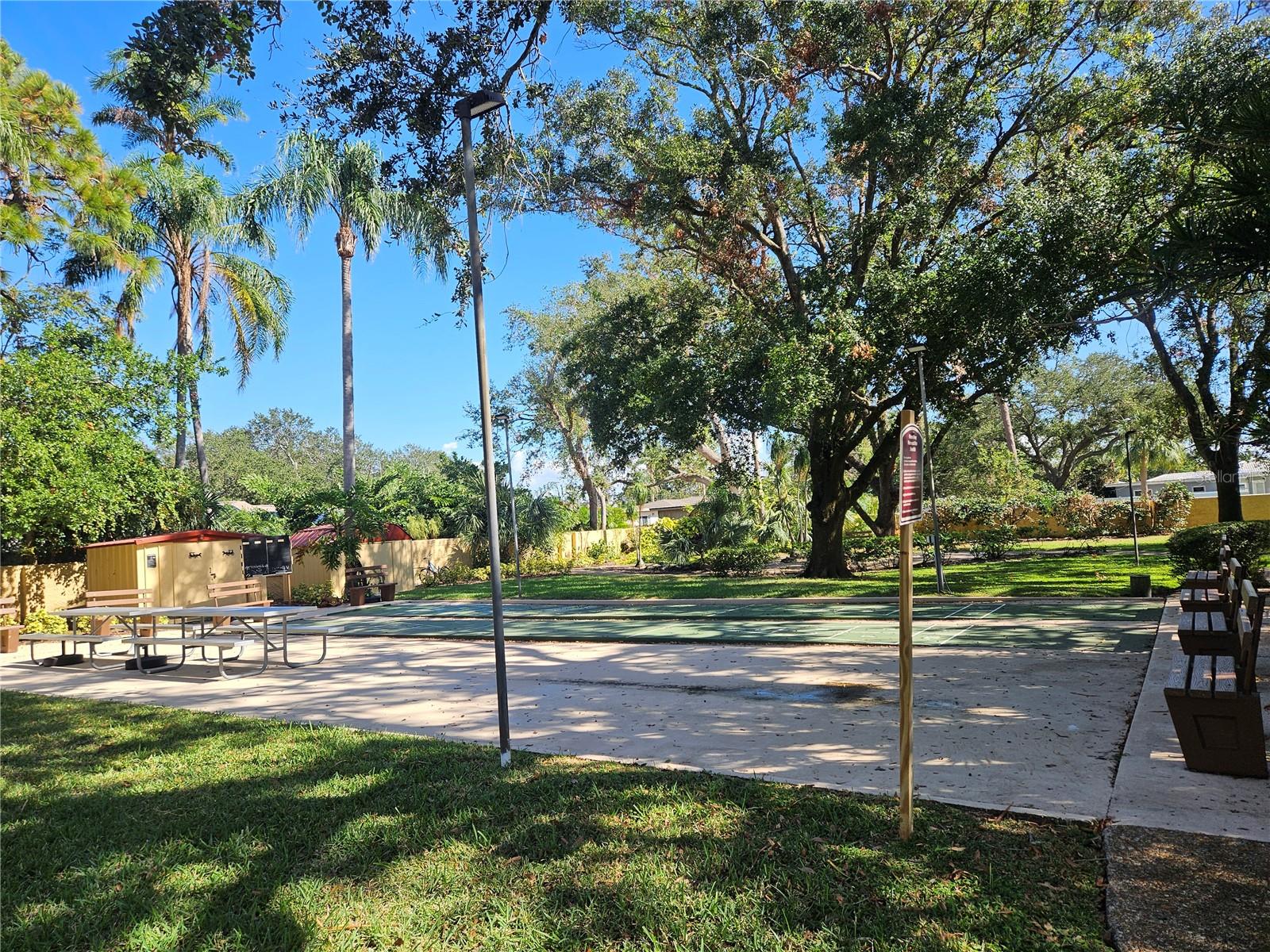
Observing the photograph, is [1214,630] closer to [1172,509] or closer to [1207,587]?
[1207,587]

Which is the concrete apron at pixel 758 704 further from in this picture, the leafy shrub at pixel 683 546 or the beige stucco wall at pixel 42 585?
the leafy shrub at pixel 683 546

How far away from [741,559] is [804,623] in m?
11.4

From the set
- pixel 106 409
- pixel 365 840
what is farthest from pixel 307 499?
pixel 365 840

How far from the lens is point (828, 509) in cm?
2142

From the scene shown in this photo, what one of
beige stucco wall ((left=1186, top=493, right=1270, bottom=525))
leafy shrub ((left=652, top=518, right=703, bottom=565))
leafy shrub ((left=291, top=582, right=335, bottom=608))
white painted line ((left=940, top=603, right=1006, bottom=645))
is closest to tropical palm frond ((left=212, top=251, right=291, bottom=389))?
leafy shrub ((left=291, top=582, right=335, bottom=608))

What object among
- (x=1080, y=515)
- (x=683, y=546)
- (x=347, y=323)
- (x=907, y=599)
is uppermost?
(x=347, y=323)

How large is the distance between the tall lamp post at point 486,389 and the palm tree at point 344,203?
17496 millimetres

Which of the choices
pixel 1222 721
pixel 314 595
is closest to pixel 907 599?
pixel 1222 721

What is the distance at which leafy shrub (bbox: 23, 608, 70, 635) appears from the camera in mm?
15258

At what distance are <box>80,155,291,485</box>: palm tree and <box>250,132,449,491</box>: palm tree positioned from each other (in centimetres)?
129

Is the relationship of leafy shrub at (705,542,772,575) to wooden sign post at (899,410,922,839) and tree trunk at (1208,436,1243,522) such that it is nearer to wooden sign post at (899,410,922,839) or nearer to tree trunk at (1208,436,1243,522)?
tree trunk at (1208,436,1243,522)

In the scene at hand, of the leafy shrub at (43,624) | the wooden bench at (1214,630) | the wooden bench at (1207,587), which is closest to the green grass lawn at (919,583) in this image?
the wooden bench at (1207,587)

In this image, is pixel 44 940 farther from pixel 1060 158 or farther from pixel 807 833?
pixel 1060 158

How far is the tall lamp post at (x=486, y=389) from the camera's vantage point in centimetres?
547
